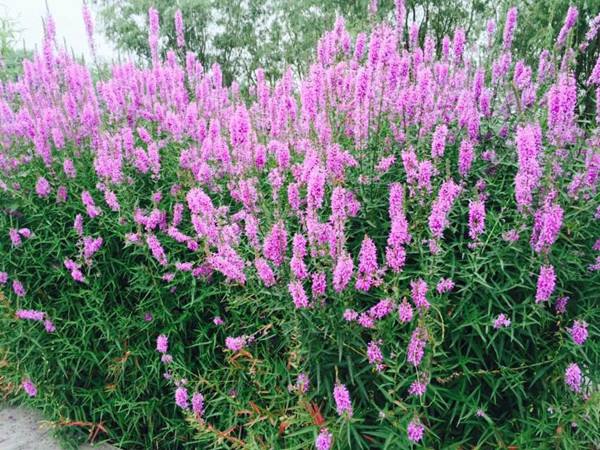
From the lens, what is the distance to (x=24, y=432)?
4309mm

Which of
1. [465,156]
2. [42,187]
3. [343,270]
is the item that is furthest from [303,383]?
[42,187]

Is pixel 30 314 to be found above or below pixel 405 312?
below

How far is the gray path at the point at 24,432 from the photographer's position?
160 inches

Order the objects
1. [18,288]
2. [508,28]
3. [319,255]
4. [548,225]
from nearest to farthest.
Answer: [548,225], [319,255], [508,28], [18,288]

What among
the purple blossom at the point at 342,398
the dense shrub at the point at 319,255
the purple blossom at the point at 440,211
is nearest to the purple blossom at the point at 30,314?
the dense shrub at the point at 319,255

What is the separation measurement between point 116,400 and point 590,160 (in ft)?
11.0

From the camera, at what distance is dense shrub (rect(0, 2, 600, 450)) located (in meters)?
2.57

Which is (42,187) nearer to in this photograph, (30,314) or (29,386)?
(30,314)

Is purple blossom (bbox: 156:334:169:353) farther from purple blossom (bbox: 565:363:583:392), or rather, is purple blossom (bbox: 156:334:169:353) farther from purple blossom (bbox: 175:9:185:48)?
purple blossom (bbox: 175:9:185:48)

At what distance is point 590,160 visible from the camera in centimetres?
275

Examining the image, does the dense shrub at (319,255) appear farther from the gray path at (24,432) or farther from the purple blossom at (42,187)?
the gray path at (24,432)

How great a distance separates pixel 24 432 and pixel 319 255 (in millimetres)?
3213

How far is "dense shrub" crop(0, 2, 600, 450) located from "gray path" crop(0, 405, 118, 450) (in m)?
0.23

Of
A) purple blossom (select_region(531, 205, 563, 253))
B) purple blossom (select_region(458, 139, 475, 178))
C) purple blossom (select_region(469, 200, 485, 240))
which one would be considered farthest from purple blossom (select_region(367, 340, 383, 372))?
purple blossom (select_region(458, 139, 475, 178))
